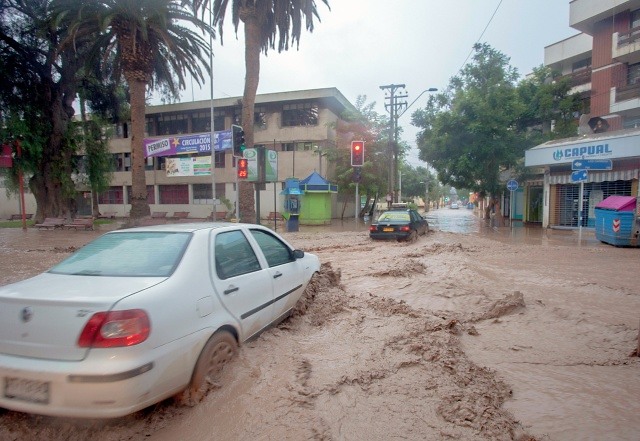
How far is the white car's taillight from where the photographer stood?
2611 mm

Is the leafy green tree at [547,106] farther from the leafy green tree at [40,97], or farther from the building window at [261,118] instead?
the leafy green tree at [40,97]

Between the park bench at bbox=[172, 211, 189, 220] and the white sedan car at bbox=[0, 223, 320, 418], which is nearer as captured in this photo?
the white sedan car at bbox=[0, 223, 320, 418]

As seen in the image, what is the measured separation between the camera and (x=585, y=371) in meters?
4.03

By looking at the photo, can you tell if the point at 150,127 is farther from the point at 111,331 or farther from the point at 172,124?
the point at 111,331

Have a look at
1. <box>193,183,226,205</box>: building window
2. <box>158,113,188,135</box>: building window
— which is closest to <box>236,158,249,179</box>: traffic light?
<box>193,183,226,205</box>: building window

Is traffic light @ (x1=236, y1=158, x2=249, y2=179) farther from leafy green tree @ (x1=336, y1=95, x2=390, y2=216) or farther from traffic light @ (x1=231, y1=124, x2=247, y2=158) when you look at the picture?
leafy green tree @ (x1=336, y1=95, x2=390, y2=216)

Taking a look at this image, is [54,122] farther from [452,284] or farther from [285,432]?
[285,432]

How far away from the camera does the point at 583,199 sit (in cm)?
2250

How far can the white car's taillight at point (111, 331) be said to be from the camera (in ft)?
8.57

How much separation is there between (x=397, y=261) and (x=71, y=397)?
28.8 ft

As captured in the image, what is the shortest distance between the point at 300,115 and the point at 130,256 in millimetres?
29895

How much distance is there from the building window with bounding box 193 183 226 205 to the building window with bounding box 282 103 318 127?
24.8 feet

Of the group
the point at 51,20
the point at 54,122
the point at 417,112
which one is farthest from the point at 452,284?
the point at 54,122

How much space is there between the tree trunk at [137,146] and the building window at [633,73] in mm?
28328
